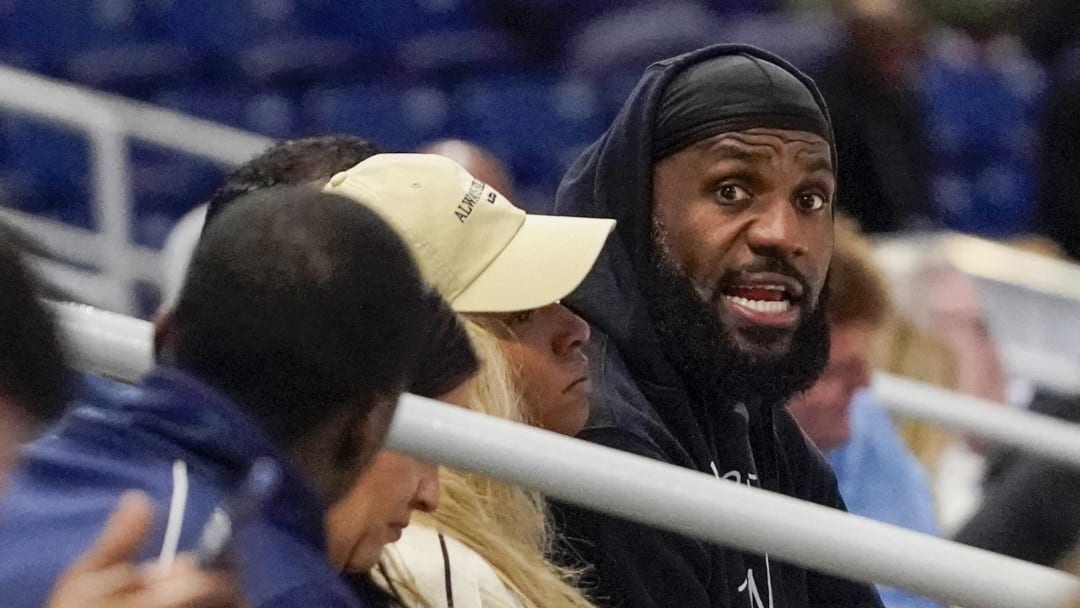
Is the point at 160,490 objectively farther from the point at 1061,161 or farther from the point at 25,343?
the point at 1061,161

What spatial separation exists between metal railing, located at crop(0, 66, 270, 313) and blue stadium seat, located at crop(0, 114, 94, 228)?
49 centimetres

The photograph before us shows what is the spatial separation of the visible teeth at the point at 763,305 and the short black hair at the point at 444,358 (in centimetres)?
46

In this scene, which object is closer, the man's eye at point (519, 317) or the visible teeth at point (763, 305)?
the man's eye at point (519, 317)

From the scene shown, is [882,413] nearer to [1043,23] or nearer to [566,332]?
[566,332]

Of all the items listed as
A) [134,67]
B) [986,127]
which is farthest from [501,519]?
[986,127]

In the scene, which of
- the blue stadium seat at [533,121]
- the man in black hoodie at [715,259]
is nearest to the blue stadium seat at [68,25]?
the blue stadium seat at [533,121]

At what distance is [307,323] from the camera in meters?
1.04

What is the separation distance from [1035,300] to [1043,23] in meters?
1.51

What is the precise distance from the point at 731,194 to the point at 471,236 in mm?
347

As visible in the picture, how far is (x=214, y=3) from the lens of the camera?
538cm

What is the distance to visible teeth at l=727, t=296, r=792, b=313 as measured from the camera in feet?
6.17

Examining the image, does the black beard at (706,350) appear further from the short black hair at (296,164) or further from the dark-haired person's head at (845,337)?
the dark-haired person's head at (845,337)

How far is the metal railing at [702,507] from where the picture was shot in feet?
4.66

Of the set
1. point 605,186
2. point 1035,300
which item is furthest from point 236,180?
point 1035,300
